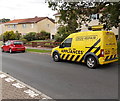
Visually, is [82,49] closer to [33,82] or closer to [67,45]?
[67,45]

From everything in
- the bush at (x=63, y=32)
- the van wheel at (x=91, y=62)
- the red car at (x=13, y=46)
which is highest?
the bush at (x=63, y=32)

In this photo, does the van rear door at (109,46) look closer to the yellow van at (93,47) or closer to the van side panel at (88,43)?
the yellow van at (93,47)

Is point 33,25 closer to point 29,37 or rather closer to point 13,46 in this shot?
point 29,37

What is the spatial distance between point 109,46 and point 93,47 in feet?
3.12

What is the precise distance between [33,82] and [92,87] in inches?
93.6

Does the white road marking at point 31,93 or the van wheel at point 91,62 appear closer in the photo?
the white road marking at point 31,93

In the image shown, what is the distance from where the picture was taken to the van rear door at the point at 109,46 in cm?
747

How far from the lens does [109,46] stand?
7.71m

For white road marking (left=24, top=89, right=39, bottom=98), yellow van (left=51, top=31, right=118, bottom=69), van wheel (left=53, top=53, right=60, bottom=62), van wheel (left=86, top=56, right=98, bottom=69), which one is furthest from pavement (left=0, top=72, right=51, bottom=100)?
van wheel (left=53, top=53, right=60, bottom=62)

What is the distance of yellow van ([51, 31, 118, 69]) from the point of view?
743 cm

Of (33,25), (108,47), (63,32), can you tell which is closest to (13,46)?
(63,32)

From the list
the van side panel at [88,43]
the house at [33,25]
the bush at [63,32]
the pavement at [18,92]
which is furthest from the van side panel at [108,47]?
the house at [33,25]

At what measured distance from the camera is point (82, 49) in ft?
26.7

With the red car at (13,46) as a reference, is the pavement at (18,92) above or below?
below
